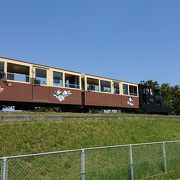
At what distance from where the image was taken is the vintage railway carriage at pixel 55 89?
729 inches

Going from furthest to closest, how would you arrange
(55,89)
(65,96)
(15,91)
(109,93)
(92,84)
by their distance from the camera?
(109,93), (92,84), (65,96), (55,89), (15,91)

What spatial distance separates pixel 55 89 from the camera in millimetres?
21219

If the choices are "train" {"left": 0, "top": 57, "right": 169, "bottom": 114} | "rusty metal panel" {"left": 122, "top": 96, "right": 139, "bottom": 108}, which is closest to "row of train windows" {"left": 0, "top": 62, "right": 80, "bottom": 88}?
"train" {"left": 0, "top": 57, "right": 169, "bottom": 114}

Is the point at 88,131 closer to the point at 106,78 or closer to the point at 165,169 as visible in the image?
the point at 165,169

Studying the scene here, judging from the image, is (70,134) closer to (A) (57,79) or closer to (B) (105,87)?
(A) (57,79)

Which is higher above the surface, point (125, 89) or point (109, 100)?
point (125, 89)

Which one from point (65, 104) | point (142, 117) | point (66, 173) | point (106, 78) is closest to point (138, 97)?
point (106, 78)

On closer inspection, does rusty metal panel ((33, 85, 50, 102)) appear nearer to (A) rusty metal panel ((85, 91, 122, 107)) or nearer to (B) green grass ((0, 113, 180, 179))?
(B) green grass ((0, 113, 180, 179))

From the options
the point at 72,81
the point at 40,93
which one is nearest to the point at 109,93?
the point at 72,81

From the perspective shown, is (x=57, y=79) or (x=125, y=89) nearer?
(x=57, y=79)

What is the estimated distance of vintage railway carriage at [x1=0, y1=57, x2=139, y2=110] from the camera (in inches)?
729

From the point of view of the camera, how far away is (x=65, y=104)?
73.4 ft

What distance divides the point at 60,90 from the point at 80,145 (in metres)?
8.09

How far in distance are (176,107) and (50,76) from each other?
143 feet
